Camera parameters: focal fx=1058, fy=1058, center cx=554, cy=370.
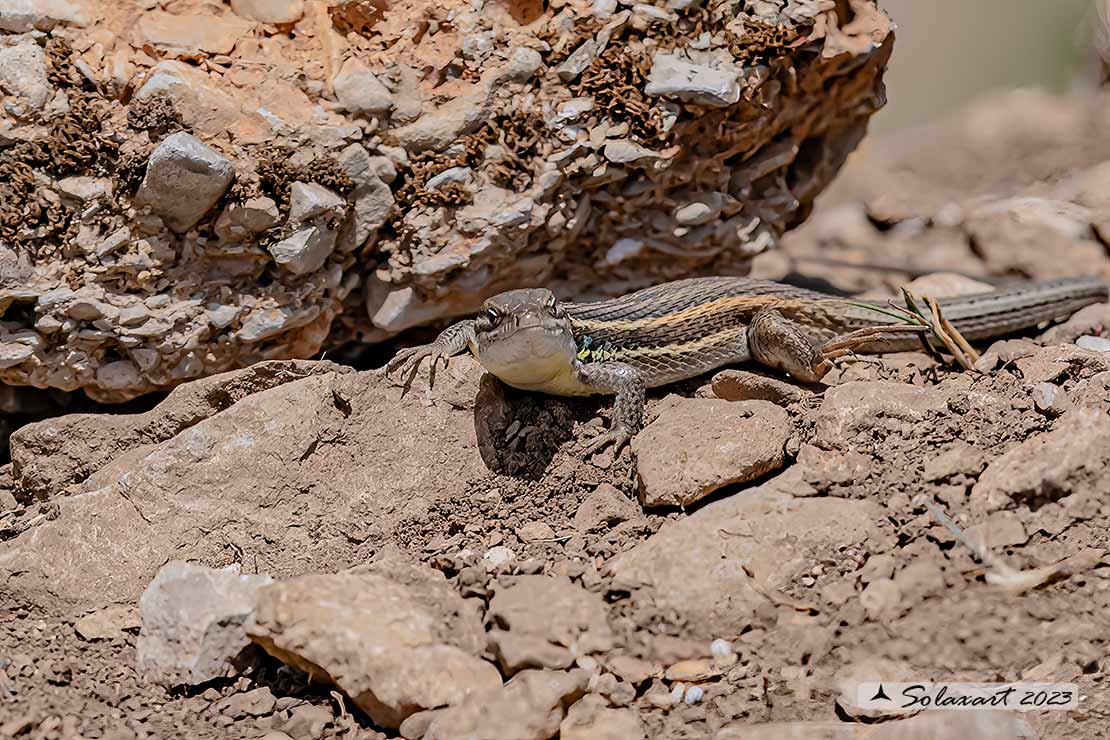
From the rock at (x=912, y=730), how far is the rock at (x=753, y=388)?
189 centimetres

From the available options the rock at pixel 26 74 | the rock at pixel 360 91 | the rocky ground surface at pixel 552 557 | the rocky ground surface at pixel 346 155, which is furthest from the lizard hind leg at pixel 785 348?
the rock at pixel 26 74

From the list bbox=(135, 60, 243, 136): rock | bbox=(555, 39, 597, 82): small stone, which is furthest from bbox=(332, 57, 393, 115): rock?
bbox=(555, 39, 597, 82): small stone

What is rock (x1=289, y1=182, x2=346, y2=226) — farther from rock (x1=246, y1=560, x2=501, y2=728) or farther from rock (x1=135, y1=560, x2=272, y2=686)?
rock (x1=246, y1=560, x2=501, y2=728)

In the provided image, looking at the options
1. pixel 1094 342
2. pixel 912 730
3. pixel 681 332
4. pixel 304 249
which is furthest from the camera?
pixel 1094 342

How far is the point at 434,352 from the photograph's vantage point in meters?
5.01

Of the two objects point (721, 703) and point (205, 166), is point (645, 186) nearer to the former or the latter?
point (205, 166)

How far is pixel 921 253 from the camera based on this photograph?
7785mm

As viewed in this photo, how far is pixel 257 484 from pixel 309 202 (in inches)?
54.1

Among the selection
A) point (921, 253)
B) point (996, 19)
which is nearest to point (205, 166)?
point (921, 253)

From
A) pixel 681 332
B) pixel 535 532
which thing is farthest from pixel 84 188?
pixel 681 332

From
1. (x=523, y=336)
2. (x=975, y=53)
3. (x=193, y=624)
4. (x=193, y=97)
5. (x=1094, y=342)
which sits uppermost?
(x=193, y=97)

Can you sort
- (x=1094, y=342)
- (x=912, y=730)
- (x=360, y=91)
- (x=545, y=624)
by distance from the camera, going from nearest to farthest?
(x=912, y=730) < (x=545, y=624) < (x=360, y=91) < (x=1094, y=342)

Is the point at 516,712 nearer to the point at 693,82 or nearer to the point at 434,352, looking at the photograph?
the point at 434,352

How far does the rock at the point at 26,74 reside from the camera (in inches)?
189
